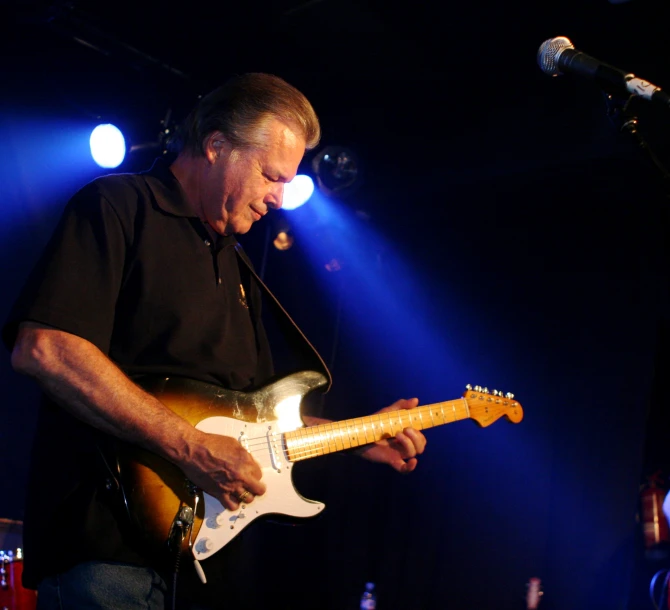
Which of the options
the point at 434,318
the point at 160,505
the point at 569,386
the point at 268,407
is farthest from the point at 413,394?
the point at 160,505

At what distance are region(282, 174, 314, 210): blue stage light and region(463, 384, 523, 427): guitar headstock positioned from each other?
2593 millimetres

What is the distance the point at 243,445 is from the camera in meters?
2.30

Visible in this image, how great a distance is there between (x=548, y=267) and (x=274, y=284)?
2.31m

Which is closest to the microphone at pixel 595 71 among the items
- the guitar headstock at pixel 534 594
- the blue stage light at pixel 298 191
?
the blue stage light at pixel 298 191

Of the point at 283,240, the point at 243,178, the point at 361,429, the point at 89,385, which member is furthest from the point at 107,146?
the point at 89,385

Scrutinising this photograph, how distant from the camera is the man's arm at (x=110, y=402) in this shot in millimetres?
1888

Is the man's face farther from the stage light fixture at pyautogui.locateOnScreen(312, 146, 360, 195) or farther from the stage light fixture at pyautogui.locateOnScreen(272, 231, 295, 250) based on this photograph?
the stage light fixture at pyautogui.locateOnScreen(272, 231, 295, 250)

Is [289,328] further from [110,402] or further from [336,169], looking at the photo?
[336,169]

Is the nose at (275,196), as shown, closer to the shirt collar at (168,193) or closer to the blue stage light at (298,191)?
the shirt collar at (168,193)

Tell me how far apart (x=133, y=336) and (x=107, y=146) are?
2778 mm

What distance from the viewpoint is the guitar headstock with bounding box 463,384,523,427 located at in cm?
317

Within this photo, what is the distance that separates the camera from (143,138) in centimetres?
472

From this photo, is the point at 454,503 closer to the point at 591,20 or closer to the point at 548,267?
the point at 548,267

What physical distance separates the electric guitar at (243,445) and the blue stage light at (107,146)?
270 cm
